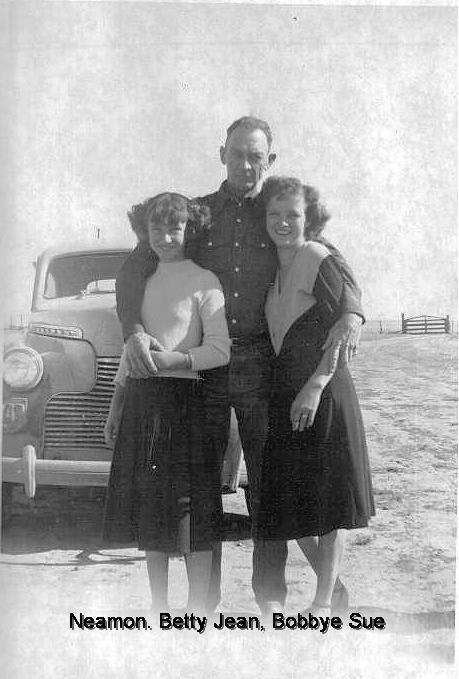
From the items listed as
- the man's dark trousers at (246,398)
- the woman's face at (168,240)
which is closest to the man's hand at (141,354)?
the man's dark trousers at (246,398)

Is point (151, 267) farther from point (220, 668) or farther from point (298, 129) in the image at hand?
point (220, 668)

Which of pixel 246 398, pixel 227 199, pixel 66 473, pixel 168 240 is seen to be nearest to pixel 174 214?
pixel 168 240

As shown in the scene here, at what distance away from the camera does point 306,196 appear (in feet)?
9.50

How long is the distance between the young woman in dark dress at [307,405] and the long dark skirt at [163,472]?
29cm

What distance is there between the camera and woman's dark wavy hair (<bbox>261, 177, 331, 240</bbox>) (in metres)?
2.83

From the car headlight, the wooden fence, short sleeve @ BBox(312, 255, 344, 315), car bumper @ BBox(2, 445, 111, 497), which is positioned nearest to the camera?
short sleeve @ BBox(312, 255, 344, 315)

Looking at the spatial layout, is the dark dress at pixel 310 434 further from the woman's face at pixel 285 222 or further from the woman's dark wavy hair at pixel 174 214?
the woman's dark wavy hair at pixel 174 214

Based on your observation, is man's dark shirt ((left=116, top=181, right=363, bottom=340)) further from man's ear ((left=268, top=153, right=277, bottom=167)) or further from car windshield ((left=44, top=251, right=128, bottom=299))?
car windshield ((left=44, top=251, right=128, bottom=299))

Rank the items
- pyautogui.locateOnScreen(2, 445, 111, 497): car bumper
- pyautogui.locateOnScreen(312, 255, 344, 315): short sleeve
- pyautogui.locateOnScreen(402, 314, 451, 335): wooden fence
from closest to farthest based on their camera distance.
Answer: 1. pyautogui.locateOnScreen(312, 255, 344, 315): short sleeve
2. pyautogui.locateOnScreen(2, 445, 111, 497): car bumper
3. pyautogui.locateOnScreen(402, 314, 451, 335): wooden fence

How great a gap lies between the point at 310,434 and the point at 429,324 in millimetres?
847

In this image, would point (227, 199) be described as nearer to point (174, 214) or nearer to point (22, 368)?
point (174, 214)

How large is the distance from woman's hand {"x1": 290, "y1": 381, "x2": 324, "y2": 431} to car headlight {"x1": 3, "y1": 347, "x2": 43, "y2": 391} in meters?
1.19

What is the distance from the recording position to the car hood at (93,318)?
121 inches

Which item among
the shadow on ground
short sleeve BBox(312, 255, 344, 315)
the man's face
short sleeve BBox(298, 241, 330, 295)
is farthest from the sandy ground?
the man's face
